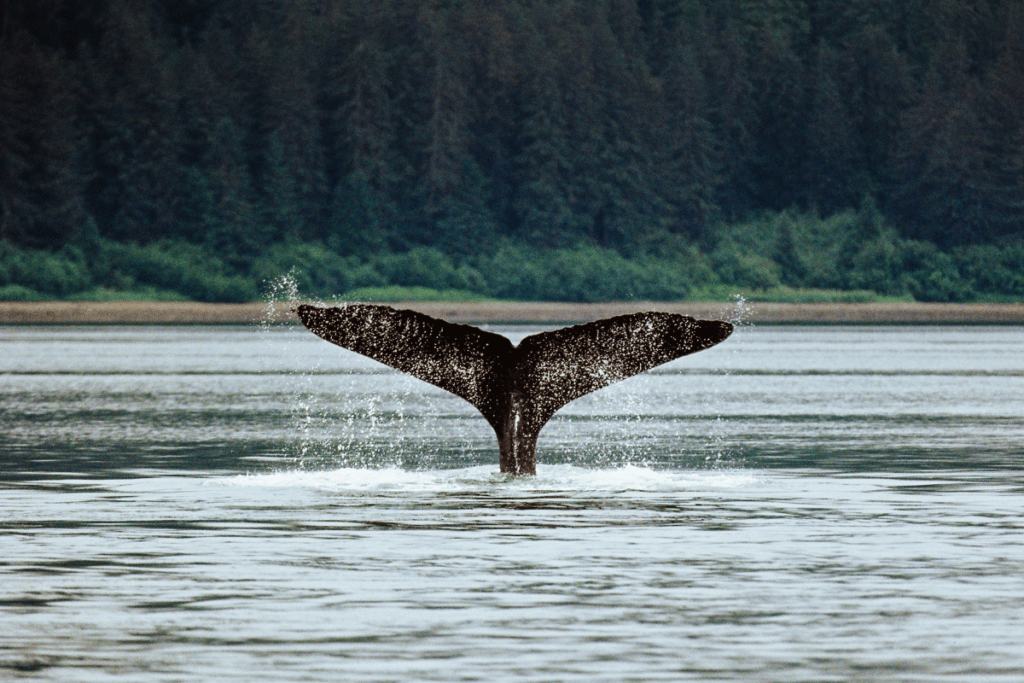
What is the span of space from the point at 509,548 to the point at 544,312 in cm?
9924

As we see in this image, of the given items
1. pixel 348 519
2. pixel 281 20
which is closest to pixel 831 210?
pixel 281 20

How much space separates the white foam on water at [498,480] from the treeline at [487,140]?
9427 centimetres

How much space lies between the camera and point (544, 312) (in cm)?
11631

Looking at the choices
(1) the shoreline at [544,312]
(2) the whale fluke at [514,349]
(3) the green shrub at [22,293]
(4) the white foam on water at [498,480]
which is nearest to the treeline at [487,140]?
(3) the green shrub at [22,293]

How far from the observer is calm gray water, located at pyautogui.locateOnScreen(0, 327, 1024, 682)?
12500 millimetres

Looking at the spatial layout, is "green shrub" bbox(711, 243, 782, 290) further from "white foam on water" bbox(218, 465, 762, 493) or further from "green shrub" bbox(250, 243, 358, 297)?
"white foam on water" bbox(218, 465, 762, 493)

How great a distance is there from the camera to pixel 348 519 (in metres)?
19.5

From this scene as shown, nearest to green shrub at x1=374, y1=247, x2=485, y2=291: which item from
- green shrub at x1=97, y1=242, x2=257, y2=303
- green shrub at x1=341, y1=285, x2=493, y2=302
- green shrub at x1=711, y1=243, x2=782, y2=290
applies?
green shrub at x1=341, y1=285, x2=493, y2=302

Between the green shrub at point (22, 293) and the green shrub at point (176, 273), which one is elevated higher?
the green shrub at point (176, 273)

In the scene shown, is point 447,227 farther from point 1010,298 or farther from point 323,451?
point 323,451

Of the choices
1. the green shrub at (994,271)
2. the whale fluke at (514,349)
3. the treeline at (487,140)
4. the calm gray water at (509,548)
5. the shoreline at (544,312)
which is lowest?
the calm gray water at (509,548)

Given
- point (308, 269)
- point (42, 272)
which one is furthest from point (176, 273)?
point (308, 269)

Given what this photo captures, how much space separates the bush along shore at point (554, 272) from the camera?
117 meters

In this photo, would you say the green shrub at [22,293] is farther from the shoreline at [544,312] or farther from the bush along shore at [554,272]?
the shoreline at [544,312]
